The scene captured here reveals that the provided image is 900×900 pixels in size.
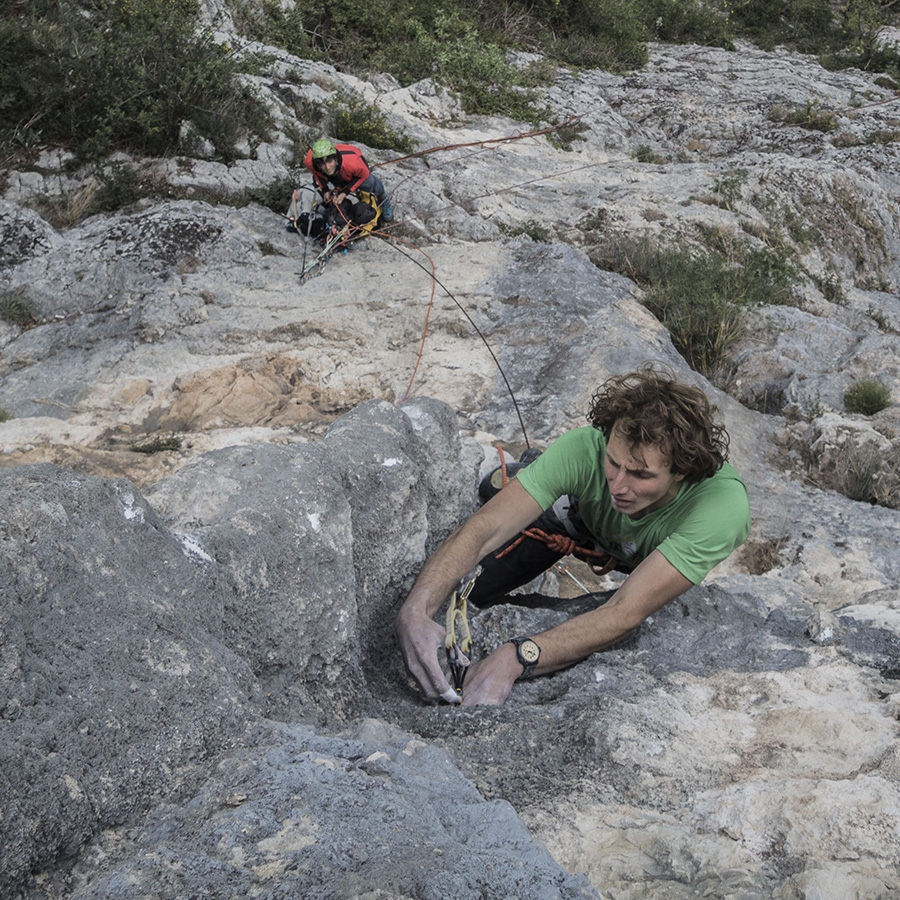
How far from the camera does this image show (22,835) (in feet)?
4.64

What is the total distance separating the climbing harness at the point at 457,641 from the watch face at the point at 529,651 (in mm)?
199

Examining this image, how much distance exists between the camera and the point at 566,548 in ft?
12.5

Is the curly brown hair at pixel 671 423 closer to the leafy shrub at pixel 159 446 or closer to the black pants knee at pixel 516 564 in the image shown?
the black pants knee at pixel 516 564

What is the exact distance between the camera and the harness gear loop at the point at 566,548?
3.77 m

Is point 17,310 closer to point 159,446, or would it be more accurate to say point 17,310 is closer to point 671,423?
point 159,446

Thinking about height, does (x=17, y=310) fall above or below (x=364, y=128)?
below

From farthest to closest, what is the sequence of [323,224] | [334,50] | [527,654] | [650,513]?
[334,50] < [323,224] < [650,513] < [527,654]

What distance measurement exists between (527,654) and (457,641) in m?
0.26

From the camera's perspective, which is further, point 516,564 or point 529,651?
point 516,564

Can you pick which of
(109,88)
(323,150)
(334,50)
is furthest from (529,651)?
(334,50)

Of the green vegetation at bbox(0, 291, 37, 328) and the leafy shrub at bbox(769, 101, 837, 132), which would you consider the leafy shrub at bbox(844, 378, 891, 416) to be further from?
the leafy shrub at bbox(769, 101, 837, 132)

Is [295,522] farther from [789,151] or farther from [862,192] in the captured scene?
[789,151]

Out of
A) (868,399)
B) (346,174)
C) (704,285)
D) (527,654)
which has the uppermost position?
(346,174)

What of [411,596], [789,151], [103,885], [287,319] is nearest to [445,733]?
[411,596]
